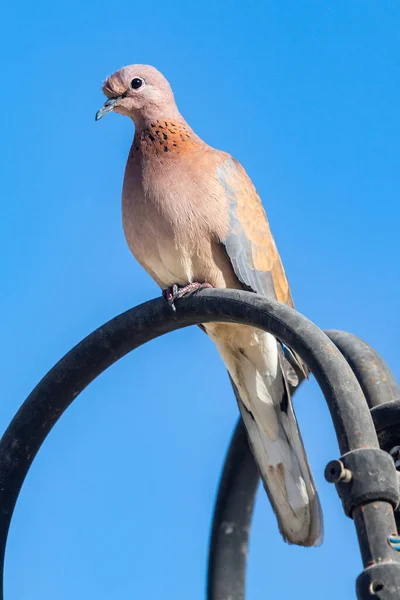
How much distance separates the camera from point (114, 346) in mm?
3092

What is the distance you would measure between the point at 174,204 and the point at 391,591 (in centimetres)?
227

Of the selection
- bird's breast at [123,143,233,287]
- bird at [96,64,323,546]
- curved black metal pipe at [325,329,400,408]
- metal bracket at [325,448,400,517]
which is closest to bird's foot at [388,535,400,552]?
metal bracket at [325,448,400,517]

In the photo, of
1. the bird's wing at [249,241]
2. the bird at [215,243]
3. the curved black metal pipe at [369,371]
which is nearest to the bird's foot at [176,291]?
the bird at [215,243]

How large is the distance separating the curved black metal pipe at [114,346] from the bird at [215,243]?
1.38ft

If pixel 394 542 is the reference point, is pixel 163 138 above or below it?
above

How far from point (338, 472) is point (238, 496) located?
1577 mm

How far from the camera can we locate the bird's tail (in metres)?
3.34

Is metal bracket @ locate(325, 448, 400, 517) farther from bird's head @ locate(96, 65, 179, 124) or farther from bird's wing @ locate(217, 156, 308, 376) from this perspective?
→ bird's head @ locate(96, 65, 179, 124)

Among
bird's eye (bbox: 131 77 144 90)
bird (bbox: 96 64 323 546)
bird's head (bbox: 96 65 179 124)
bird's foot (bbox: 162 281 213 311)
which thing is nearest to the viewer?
bird's foot (bbox: 162 281 213 311)

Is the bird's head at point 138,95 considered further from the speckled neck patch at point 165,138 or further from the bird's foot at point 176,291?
the bird's foot at point 176,291

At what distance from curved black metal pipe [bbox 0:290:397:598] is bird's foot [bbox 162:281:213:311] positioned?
36mm

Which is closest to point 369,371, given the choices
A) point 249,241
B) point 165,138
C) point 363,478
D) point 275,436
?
point 275,436

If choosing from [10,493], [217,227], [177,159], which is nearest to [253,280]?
[217,227]

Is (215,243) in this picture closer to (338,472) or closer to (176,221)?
(176,221)
